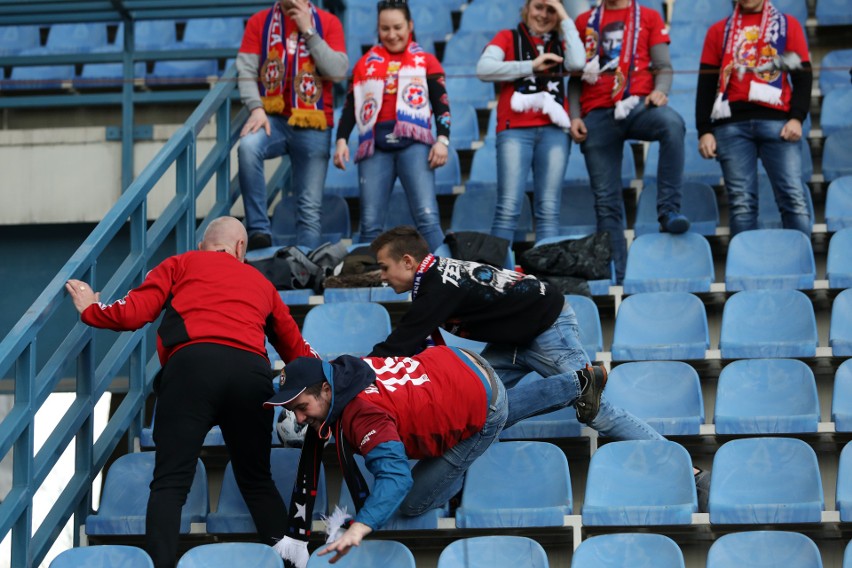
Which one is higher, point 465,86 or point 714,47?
point 714,47

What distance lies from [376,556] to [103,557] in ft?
3.01

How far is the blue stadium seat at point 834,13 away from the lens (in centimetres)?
911

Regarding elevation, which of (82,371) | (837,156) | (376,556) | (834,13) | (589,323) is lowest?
(376,556)

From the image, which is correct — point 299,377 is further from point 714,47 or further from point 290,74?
point 714,47

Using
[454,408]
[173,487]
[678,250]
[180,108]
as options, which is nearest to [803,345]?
[678,250]

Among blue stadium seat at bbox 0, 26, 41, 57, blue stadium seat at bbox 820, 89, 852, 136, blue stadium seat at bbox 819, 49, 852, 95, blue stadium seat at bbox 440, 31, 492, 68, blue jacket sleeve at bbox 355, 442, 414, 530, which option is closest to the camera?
blue jacket sleeve at bbox 355, 442, 414, 530

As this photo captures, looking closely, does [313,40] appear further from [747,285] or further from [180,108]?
[747,285]

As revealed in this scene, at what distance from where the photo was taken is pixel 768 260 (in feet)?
21.7

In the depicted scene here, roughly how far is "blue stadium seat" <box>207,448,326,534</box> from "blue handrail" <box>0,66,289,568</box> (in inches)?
22.1

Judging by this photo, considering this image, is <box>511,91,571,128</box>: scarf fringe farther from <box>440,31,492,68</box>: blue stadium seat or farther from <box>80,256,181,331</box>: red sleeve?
<box>80,256,181,331</box>: red sleeve

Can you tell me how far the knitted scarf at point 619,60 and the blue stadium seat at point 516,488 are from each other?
241cm

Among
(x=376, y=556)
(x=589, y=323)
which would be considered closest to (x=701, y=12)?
(x=589, y=323)

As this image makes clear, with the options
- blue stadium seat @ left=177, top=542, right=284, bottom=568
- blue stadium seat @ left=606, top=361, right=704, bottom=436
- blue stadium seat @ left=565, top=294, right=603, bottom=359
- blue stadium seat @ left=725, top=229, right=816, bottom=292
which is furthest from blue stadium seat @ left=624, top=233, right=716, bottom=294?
blue stadium seat @ left=177, top=542, right=284, bottom=568

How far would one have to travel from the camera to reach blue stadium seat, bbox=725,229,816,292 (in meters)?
6.46
